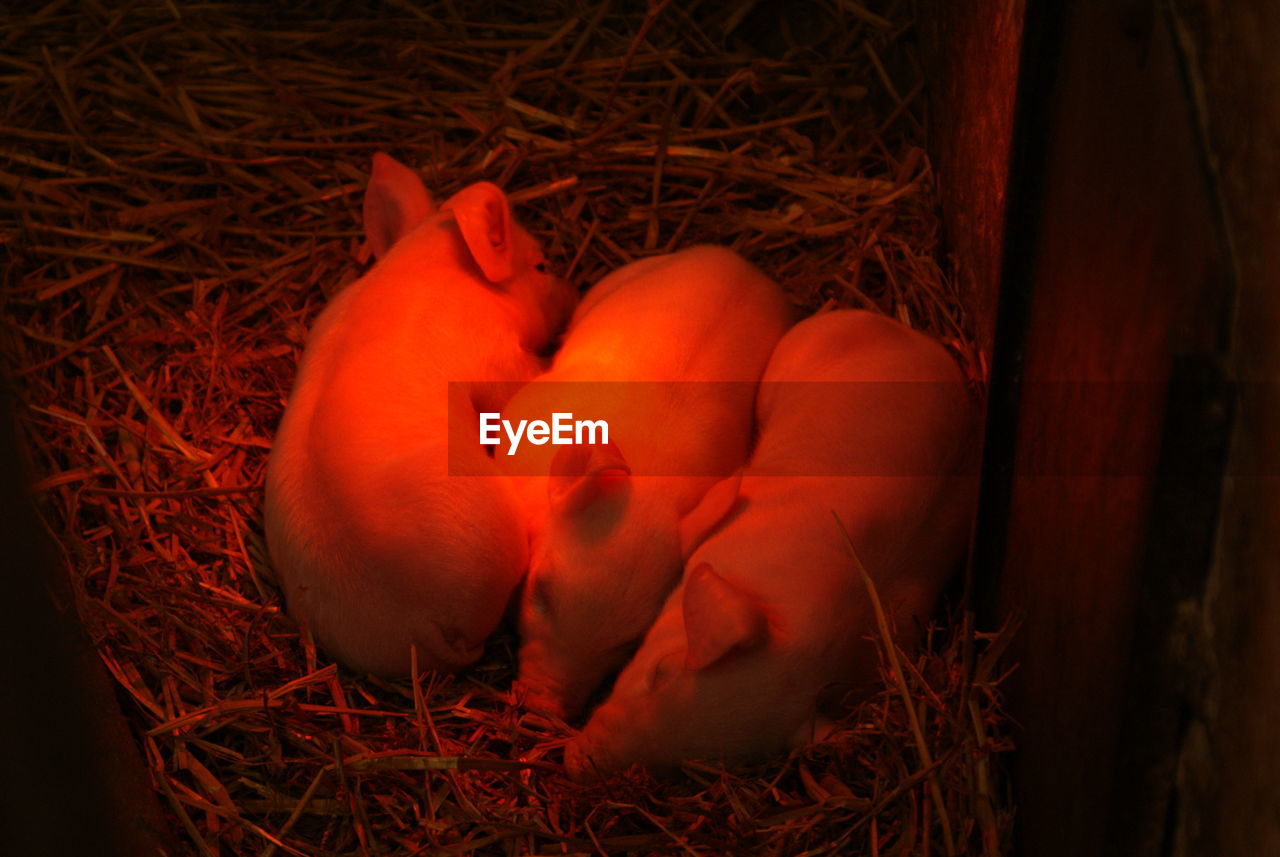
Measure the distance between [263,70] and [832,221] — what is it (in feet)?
6.28

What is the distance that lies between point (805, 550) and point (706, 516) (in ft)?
0.83

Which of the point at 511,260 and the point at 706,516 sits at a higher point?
the point at 511,260

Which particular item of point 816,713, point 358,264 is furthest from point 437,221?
point 816,713

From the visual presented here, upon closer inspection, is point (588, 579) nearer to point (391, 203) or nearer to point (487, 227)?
point (487, 227)

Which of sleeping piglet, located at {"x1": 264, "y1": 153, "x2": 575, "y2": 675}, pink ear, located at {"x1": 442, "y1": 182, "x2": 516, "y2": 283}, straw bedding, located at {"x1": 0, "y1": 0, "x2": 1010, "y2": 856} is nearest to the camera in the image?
straw bedding, located at {"x1": 0, "y1": 0, "x2": 1010, "y2": 856}

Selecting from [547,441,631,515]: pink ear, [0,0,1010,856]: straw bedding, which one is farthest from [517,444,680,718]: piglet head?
[0,0,1010,856]: straw bedding

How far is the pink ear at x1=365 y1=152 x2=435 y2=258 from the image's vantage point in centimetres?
348

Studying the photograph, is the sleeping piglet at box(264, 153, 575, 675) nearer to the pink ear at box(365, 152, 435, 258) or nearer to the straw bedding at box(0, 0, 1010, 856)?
the straw bedding at box(0, 0, 1010, 856)

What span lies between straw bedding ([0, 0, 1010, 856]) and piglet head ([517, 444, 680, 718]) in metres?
0.13

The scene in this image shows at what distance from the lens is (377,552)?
2545 millimetres

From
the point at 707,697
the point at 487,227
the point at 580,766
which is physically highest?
the point at 487,227

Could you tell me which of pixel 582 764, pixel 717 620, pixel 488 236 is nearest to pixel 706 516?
pixel 717 620

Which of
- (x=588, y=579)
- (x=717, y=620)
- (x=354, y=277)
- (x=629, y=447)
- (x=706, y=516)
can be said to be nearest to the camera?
(x=717, y=620)

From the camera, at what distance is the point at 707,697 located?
7.69 feet
